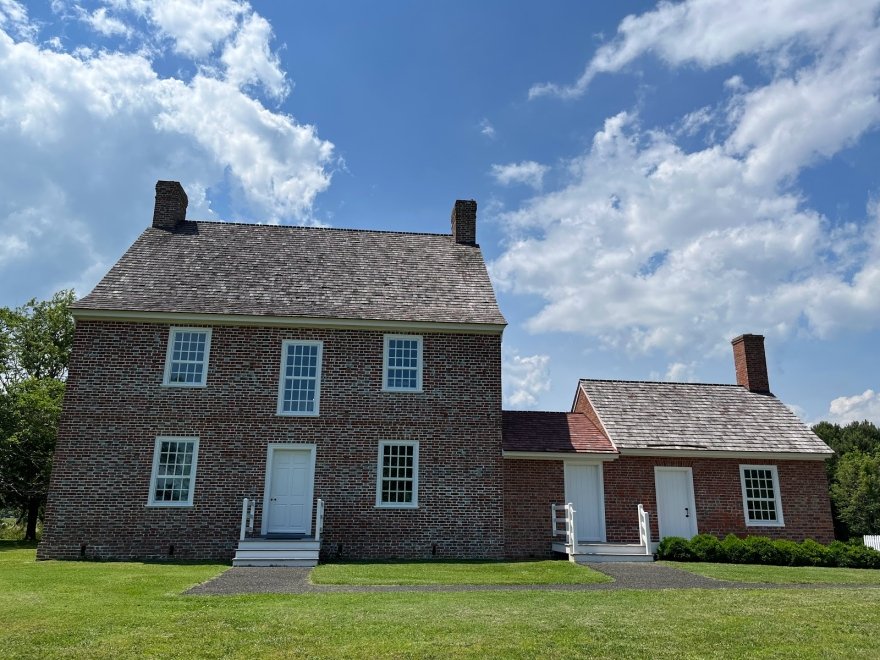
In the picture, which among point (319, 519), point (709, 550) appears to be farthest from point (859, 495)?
point (319, 519)

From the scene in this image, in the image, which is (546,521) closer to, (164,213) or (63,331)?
(164,213)

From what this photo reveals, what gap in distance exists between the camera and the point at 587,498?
1780 centimetres

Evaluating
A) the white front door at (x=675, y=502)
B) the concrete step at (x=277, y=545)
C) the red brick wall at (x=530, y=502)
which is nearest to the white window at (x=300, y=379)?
the concrete step at (x=277, y=545)

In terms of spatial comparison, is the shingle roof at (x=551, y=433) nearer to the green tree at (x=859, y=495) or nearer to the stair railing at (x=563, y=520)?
the stair railing at (x=563, y=520)

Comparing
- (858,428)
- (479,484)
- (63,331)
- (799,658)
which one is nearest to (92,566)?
(479,484)

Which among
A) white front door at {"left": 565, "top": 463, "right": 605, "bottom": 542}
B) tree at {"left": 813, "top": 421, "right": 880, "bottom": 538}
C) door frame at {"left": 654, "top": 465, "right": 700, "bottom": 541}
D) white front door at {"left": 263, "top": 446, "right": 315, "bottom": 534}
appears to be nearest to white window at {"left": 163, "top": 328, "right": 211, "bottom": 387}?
white front door at {"left": 263, "top": 446, "right": 315, "bottom": 534}

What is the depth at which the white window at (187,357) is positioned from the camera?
52.8 ft

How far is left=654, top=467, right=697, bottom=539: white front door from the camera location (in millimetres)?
17844

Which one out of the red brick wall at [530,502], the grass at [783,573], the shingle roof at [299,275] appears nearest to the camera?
the grass at [783,573]

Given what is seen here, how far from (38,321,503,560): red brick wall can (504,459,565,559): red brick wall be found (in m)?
1.22

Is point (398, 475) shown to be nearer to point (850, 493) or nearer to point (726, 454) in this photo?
point (726, 454)

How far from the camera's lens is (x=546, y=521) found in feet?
56.7

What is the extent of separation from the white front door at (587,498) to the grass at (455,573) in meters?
3.21

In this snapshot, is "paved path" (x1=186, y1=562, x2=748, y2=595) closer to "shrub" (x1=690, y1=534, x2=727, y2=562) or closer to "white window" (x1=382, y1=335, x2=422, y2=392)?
"shrub" (x1=690, y1=534, x2=727, y2=562)
